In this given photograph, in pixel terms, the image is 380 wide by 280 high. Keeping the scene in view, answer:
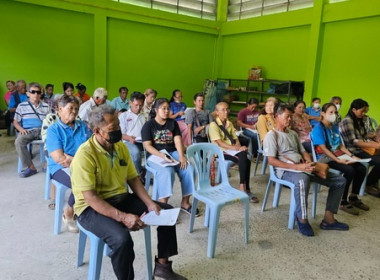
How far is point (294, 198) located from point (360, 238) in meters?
0.67

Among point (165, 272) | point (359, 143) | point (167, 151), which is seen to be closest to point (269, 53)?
point (359, 143)

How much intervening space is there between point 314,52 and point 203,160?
5.33 metres

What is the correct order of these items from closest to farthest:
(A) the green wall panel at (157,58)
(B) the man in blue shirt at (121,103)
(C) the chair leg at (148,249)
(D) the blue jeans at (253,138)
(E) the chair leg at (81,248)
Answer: (C) the chair leg at (148,249), (E) the chair leg at (81,248), (D) the blue jeans at (253,138), (B) the man in blue shirt at (121,103), (A) the green wall panel at (157,58)

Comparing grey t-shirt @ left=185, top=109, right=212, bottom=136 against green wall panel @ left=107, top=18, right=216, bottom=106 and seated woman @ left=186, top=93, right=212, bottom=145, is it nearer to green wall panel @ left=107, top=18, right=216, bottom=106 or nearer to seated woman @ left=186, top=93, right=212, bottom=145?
seated woman @ left=186, top=93, right=212, bottom=145

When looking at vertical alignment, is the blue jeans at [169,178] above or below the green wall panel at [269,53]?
below

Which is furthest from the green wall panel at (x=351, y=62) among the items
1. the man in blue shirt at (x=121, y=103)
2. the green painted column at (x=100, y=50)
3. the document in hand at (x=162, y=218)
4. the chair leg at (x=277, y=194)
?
the document in hand at (x=162, y=218)

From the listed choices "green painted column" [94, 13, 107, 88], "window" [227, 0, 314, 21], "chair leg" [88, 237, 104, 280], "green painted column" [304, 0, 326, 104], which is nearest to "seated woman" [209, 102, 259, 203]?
"chair leg" [88, 237, 104, 280]

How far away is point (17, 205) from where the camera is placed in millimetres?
2934

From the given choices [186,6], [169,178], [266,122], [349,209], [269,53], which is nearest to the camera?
[169,178]

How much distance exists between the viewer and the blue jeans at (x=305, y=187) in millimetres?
2652

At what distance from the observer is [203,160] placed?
2719 millimetres

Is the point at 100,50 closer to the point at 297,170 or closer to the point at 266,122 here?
the point at 266,122

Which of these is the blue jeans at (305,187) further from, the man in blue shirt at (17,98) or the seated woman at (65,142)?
the man in blue shirt at (17,98)

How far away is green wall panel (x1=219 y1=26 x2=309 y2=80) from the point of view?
23.9 feet
